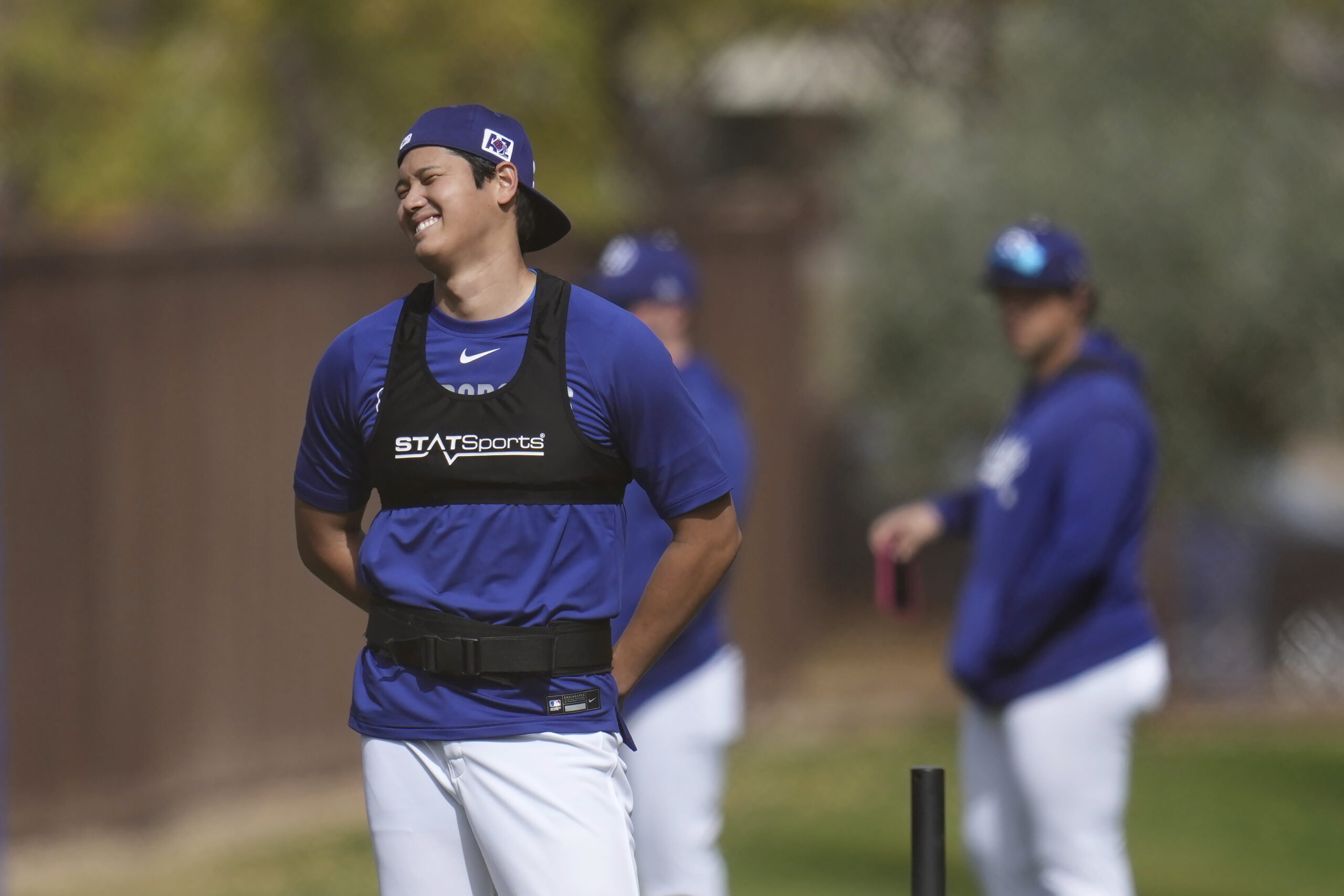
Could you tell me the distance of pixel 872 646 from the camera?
37.9ft

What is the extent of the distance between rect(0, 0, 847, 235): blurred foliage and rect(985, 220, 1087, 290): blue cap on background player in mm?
5237

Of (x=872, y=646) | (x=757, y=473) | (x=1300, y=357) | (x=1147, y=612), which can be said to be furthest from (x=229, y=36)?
(x=1147, y=612)

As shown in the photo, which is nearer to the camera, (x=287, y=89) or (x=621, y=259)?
(x=621, y=259)

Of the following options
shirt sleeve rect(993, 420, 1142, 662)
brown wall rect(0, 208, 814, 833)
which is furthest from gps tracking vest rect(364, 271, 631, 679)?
brown wall rect(0, 208, 814, 833)

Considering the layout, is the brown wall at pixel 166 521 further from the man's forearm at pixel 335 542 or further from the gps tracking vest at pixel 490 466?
the gps tracking vest at pixel 490 466

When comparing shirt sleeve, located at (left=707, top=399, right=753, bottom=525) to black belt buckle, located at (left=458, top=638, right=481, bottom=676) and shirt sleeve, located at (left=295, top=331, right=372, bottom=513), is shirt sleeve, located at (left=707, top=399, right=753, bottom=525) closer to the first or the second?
shirt sleeve, located at (left=295, top=331, right=372, bottom=513)

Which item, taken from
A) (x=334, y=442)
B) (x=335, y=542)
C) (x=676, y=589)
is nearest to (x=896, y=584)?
(x=676, y=589)

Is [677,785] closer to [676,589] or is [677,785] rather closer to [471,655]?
[676,589]

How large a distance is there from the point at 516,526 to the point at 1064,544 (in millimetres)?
1918

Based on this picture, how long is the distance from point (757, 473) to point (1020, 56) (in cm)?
269

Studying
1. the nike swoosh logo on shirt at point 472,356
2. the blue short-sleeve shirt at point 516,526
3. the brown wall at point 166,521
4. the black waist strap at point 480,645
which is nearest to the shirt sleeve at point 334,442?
the blue short-sleeve shirt at point 516,526

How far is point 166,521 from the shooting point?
329 inches

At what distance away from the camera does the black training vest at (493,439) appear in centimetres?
330

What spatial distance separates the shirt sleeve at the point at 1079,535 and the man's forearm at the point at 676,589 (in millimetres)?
1476
